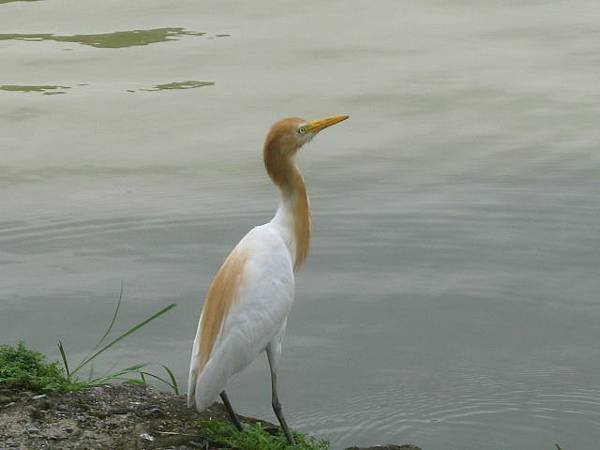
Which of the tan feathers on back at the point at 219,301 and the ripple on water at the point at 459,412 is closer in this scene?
the tan feathers on back at the point at 219,301

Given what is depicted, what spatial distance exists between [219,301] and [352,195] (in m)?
3.13

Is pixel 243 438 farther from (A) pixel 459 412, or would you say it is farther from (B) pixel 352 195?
(B) pixel 352 195

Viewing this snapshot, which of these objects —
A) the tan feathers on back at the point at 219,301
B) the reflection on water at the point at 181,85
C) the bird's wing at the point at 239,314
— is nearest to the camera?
the bird's wing at the point at 239,314

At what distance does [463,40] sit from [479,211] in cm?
353

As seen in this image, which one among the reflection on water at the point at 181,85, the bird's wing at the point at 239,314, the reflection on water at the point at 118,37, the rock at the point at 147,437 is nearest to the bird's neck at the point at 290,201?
the bird's wing at the point at 239,314

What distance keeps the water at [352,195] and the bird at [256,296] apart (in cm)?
87

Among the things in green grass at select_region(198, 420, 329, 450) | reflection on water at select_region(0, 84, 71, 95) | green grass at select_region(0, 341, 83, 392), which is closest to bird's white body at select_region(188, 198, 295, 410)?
green grass at select_region(198, 420, 329, 450)

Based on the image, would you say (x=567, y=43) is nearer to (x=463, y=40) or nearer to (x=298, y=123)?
(x=463, y=40)

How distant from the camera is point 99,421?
15.8ft

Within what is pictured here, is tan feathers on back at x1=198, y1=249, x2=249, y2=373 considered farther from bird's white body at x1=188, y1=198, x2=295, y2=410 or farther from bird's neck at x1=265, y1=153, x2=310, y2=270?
bird's neck at x1=265, y1=153, x2=310, y2=270

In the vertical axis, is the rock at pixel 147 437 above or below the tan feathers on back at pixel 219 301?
below

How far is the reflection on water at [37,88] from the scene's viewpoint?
34.0 ft

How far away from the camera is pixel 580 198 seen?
771 centimetres

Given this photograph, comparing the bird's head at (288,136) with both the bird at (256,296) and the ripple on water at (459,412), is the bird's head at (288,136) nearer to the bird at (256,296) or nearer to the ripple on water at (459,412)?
the bird at (256,296)
